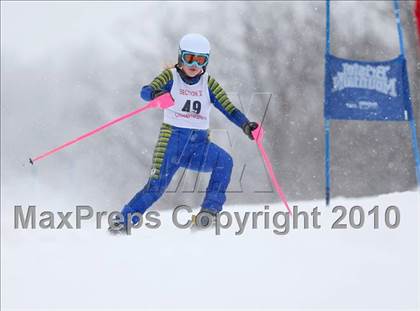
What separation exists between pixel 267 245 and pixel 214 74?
21.8 feet

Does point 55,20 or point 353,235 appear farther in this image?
point 55,20

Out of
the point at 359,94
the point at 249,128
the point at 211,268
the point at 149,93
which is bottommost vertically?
the point at 211,268

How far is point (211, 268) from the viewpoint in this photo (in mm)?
3504

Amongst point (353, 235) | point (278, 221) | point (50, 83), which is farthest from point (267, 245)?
point (50, 83)

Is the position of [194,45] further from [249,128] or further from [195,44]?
[249,128]

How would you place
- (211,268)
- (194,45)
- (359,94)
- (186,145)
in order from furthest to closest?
1. (359,94)
2. (186,145)
3. (194,45)
4. (211,268)

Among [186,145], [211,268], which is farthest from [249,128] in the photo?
[211,268]

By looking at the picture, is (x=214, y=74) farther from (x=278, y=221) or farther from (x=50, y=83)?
(x=278, y=221)

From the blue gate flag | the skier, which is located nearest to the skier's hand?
the skier

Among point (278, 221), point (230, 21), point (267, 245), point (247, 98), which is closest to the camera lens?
point (267, 245)

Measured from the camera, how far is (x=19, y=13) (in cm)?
1045

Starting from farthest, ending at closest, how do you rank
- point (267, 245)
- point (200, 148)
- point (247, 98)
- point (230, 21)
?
1. point (230, 21)
2. point (247, 98)
3. point (200, 148)
4. point (267, 245)

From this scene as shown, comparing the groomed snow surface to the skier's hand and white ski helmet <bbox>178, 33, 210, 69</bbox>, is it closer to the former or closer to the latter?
the skier's hand

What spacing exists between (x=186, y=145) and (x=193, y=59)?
548 millimetres
